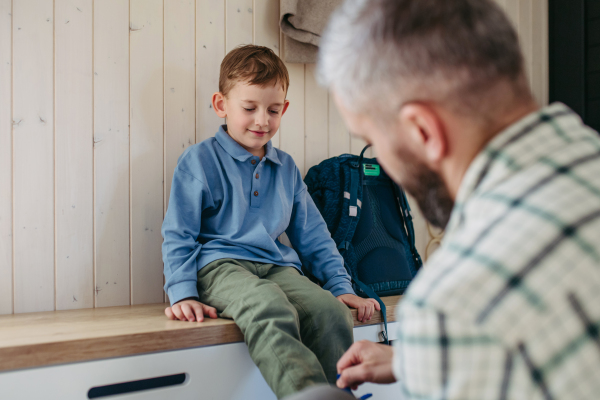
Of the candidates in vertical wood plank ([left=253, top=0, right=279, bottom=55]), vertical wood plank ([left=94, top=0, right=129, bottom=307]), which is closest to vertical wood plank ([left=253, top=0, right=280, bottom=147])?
vertical wood plank ([left=253, top=0, right=279, bottom=55])

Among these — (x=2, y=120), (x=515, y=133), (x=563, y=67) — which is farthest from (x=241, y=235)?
(x=563, y=67)

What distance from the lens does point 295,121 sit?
1644 mm

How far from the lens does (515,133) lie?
0.43m

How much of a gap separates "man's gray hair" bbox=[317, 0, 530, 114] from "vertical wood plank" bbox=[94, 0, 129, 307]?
1023 mm

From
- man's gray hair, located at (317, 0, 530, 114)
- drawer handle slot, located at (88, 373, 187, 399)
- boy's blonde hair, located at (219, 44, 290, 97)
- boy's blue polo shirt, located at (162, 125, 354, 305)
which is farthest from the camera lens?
boy's blonde hair, located at (219, 44, 290, 97)

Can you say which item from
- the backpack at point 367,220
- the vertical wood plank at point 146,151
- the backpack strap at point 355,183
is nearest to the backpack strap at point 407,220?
the backpack at point 367,220

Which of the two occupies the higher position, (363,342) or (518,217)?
(518,217)

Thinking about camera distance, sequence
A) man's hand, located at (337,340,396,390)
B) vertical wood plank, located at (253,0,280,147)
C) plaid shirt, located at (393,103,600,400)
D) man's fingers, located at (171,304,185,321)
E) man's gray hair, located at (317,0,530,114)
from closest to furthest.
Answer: plaid shirt, located at (393,103,600,400), man's gray hair, located at (317,0,530,114), man's hand, located at (337,340,396,390), man's fingers, located at (171,304,185,321), vertical wood plank, located at (253,0,280,147)

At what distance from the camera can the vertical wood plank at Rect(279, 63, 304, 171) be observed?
163 cm

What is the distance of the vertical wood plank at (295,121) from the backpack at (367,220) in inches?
3.6

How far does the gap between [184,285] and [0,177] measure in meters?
0.55

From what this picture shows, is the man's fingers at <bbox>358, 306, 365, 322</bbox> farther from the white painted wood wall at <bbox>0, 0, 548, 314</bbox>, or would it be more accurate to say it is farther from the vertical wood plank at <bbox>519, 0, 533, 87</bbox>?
the vertical wood plank at <bbox>519, 0, 533, 87</bbox>

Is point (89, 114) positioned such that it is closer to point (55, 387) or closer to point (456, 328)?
point (55, 387)

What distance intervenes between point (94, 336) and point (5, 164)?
597 mm
